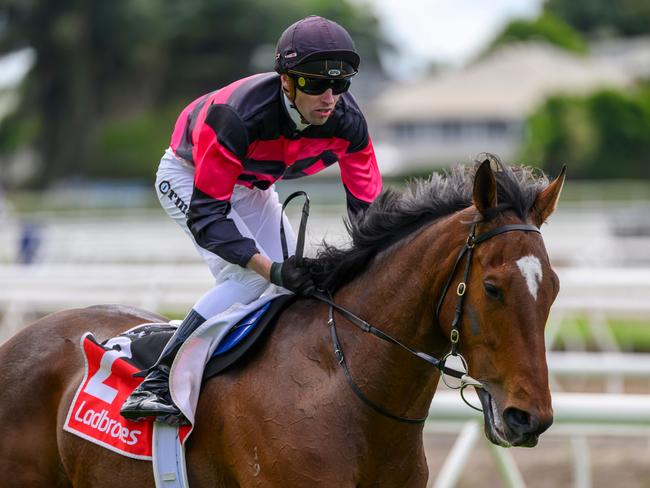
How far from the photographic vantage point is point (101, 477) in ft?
12.2

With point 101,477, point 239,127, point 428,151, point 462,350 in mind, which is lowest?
point 428,151

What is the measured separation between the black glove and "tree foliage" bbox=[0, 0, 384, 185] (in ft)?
140

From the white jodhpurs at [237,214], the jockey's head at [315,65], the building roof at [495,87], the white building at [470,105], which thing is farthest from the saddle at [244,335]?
the building roof at [495,87]

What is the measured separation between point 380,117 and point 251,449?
55756 mm

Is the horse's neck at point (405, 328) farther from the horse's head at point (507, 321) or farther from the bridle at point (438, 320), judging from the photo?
the horse's head at point (507, 321)

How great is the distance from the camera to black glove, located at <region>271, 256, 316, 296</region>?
348 cm

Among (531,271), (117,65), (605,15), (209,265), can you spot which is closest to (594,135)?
(117,65)

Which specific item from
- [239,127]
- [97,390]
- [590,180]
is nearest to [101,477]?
[97,390]

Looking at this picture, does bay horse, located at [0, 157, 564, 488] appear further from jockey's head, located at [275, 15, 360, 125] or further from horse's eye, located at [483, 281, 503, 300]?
jockey's head, located at [275, 15, 360, 125]

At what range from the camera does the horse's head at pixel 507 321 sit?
2.90 m

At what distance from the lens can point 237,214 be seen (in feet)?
12.3

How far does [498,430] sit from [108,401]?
4.75 feet

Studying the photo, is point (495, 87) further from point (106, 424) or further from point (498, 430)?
point (498, 430)

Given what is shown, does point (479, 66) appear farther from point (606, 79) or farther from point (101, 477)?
point (101, 477)
